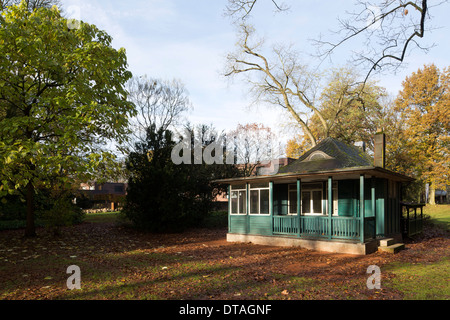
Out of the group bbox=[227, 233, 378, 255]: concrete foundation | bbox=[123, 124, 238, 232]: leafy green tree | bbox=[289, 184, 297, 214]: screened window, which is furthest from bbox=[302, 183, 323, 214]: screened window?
bbox=[123, 124, 238, 232]: leafy green tree

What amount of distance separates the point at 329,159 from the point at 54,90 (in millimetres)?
13669

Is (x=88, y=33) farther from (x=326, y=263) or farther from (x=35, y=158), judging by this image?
(x=326, y=263)

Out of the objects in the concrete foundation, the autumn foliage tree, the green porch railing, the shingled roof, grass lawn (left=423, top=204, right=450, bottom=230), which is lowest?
grass lawn (left=423, top=204, right=450, bottom=230)

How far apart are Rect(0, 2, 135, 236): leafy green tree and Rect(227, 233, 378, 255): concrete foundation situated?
306 inches

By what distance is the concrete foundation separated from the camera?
1191 centimetres

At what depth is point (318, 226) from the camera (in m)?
13.6

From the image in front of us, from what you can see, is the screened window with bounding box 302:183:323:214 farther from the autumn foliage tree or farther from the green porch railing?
the autumn foliage tree

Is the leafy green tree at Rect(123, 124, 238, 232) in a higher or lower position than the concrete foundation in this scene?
higher

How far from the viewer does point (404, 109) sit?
3158cm

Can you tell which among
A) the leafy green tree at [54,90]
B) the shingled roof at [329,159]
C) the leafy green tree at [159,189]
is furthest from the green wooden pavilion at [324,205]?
the leafy green tree at [54,90]

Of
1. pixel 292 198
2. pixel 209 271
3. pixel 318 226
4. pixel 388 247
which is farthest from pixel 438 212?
pixel 209 271

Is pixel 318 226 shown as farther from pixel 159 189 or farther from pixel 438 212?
pixel 438 212

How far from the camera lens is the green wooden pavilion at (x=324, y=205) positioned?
12648 mm
